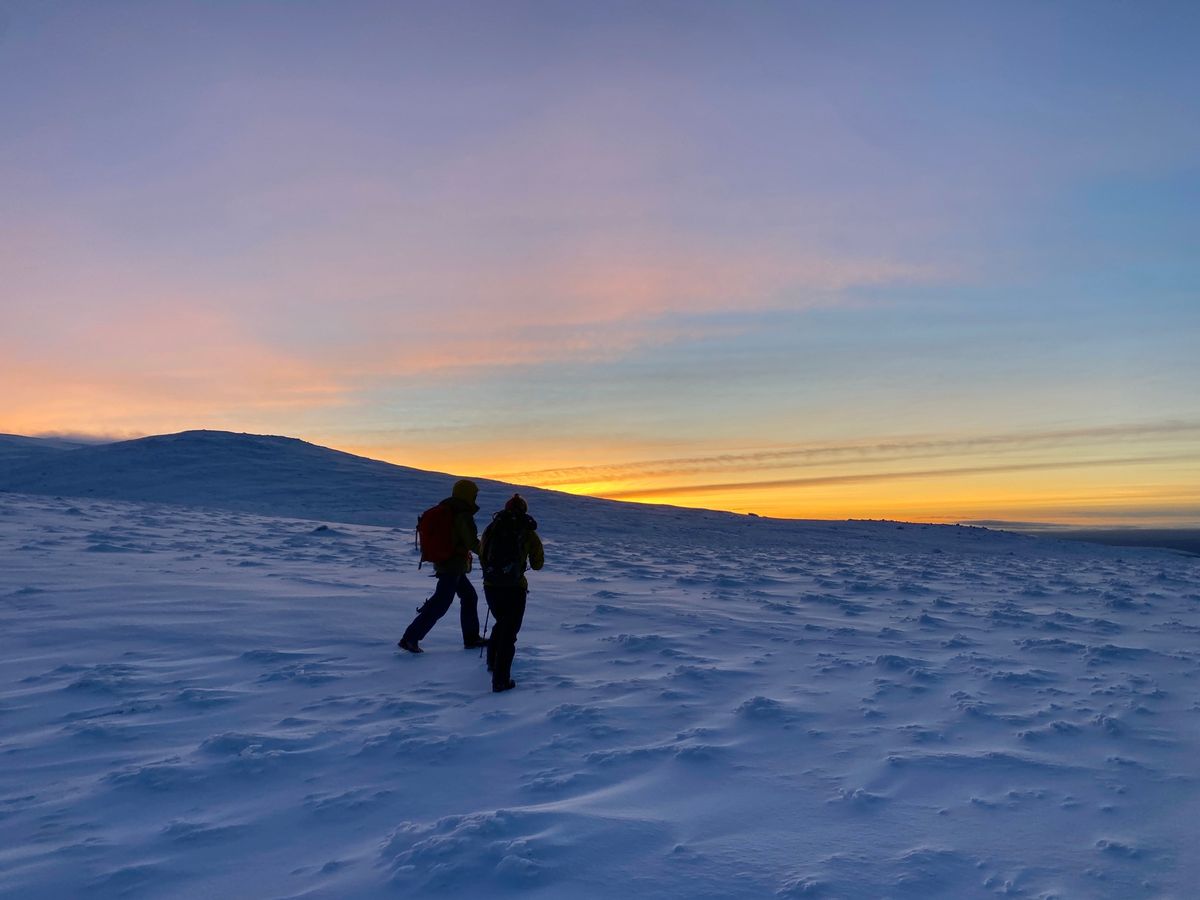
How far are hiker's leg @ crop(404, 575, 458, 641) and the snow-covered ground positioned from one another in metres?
0.38

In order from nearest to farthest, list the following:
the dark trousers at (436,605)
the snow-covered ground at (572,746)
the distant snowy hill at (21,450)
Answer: the snow-covered ground at (572,746) < the dark trousers at (436,605) < the distant snowy hill at (21,450)

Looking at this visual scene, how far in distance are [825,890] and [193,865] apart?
3.57 meters

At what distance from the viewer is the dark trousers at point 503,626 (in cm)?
832

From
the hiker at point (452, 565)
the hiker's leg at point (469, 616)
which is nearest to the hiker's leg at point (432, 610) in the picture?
the hiker at point (452, 565)

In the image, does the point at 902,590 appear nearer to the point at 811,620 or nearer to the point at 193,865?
the point at 811,620

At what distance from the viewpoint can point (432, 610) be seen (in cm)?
962

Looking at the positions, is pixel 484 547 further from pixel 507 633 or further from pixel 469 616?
pixel 469 616

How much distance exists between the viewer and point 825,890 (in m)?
4.73

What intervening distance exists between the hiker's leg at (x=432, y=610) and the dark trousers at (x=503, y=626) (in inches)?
48.4

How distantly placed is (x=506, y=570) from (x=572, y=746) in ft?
6.82

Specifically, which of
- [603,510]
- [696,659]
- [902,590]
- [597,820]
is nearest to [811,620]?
[696,659]

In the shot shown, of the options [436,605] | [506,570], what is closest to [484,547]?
[506,570]

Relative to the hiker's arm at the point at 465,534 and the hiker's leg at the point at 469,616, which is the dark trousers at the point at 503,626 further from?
the hiker's leg at the point at 469,616

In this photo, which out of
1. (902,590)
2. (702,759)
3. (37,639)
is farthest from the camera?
(902,590)
